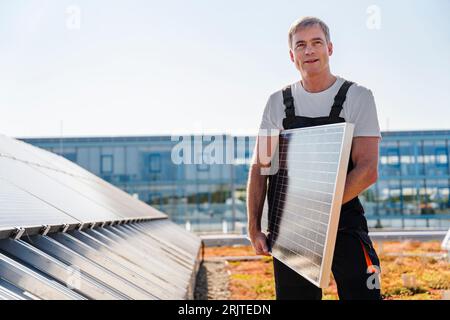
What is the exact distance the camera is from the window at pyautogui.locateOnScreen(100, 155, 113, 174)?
2834 centimetres

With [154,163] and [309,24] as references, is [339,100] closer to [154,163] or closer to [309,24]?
[309,24]

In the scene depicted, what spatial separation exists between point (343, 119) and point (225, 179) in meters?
26.4

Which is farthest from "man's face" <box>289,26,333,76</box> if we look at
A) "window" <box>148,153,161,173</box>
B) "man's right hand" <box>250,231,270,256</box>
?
"window" <box>148,153,161,173</box>

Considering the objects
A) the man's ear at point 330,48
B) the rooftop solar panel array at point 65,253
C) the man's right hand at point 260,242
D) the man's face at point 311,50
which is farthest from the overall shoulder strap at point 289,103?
the rooftop solar panel array at point 65,253

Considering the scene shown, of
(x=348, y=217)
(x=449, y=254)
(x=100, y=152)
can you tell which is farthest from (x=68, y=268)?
(x=100, y=152)

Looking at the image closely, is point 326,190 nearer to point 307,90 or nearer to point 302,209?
point 302,209

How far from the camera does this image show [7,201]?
3.87 meters

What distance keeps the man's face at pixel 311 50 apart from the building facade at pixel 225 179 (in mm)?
25092

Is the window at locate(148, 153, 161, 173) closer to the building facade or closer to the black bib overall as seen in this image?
the building facade

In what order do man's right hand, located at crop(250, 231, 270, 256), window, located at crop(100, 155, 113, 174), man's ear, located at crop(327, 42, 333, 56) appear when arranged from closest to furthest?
man's ear, located at crop(327, 42, 333, 56), man's right hand, located at crop(250, 231, 270, 256), window, located at crop(100, 155, 113, 174)

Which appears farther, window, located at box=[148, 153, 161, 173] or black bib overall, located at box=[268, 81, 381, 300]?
window, located at box=[148, 153, 161, 173]

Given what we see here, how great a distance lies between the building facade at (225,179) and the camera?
28.1 m
